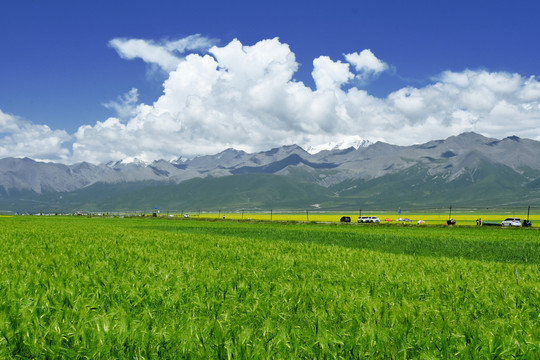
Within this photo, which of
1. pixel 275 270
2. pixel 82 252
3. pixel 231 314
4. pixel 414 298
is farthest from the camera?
pixel 82 252

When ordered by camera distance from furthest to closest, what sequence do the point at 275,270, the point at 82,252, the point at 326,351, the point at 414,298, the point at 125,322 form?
the point at 82,252 < the point at 275,270 < the point at 414,298 < the point at 125,322 < the point at 326,351

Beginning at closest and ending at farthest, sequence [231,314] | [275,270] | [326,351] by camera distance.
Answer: [326,351]
[231,314]
[275,270]

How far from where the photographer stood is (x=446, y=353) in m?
4.59

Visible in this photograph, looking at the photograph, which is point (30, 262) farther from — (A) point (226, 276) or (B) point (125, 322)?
(B) point (125, 322)

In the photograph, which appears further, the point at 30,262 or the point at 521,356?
the point at 30,262

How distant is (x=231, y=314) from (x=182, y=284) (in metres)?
2.38

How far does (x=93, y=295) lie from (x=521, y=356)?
22.2ft

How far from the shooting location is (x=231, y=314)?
21.1 feet

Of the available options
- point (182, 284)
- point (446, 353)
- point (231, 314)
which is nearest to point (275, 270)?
point (182, 284)

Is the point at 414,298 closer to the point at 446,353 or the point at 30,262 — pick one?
the point at 446,353

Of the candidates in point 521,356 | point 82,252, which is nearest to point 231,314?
point 521,356

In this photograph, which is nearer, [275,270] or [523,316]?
[523,316]

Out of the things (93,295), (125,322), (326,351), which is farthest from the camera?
(93,295)

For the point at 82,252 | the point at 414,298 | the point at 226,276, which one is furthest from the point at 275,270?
the point at 82,252
